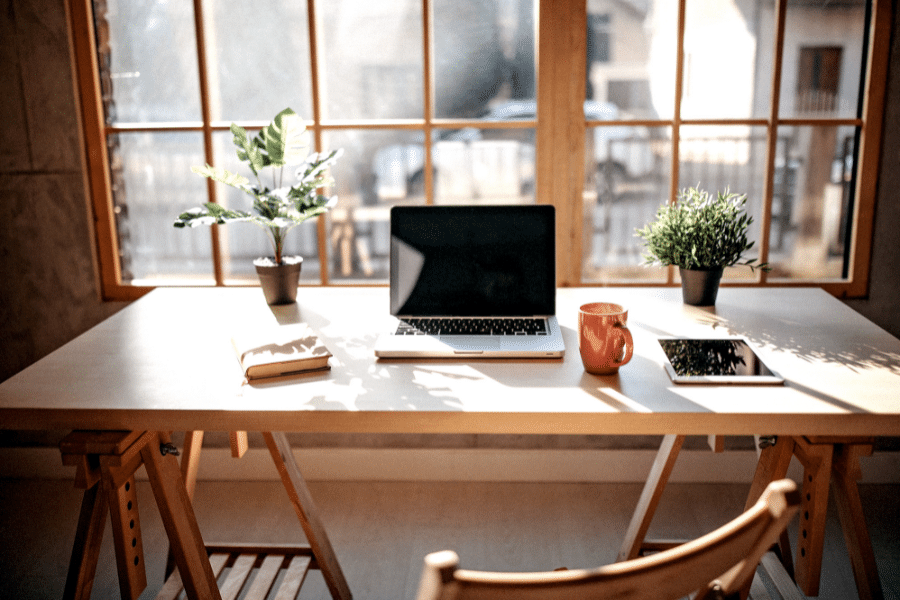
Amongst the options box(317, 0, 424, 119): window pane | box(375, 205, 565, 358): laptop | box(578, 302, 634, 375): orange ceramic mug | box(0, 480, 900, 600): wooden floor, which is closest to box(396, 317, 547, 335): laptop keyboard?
box(375, 205, 565, 358): laptop

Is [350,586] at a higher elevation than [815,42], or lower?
lower

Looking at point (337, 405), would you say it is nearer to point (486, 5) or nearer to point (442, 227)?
point (442, 227)

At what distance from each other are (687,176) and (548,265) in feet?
2.79

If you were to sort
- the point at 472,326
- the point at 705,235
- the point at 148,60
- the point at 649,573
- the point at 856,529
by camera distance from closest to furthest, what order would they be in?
1. the point at 649,573
2. the point at 856,529
3. the point at 472,326
4. the point at 705,235
5. the point at 148,60

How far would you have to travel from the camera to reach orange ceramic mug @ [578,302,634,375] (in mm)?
1429

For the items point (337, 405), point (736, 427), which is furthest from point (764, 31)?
point (337, 405)

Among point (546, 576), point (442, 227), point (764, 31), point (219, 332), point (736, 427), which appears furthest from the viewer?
point (764, 31)

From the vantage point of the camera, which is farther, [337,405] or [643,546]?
[643,546]

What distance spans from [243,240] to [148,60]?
0.68m

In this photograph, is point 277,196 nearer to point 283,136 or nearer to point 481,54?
point 283,136

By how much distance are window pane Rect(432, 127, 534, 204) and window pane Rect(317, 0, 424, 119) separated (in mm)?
165

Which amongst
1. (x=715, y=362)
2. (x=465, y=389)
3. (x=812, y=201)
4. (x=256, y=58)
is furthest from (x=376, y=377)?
(x=812, y=201)

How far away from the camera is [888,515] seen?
239cm

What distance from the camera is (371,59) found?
240 cm
